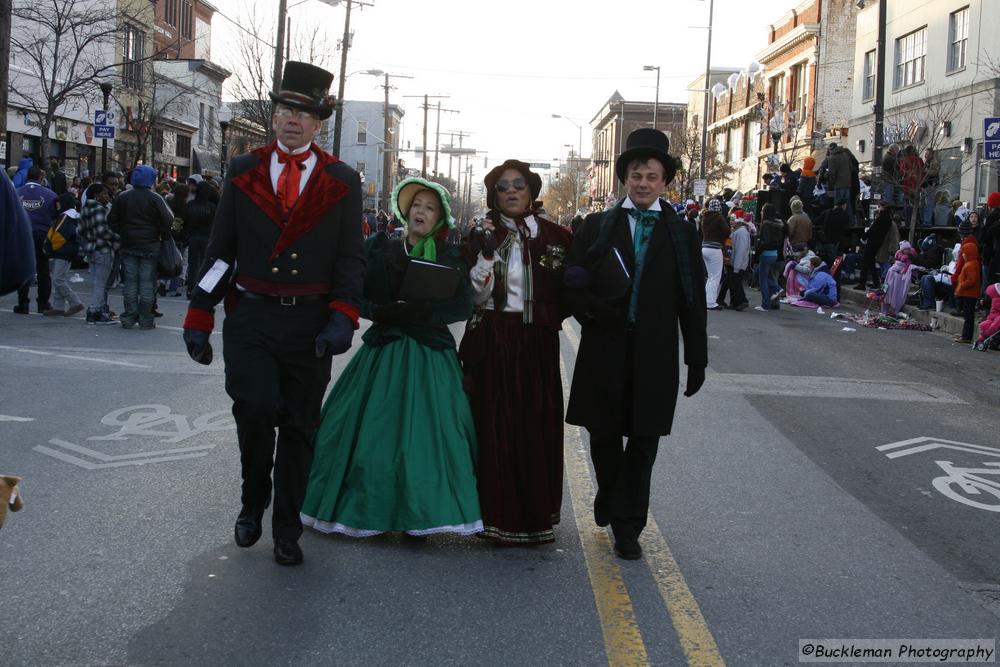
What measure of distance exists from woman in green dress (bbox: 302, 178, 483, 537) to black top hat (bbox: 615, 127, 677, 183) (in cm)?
90

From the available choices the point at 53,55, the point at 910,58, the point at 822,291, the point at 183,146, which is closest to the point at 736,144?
the point at 910,58

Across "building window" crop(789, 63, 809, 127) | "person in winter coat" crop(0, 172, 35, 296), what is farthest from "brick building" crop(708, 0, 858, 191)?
"person in winter coat" crop(0, 172, 35, 296)

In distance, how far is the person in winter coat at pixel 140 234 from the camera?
13297 millimetres

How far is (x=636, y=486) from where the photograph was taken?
17.2 feet

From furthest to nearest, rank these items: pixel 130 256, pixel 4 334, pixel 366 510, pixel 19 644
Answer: pixel 130 256 → pixel 4 334 → pixel 366 510 → pixel 19 644

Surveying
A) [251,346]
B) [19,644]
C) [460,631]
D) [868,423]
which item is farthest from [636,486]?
[868,423]

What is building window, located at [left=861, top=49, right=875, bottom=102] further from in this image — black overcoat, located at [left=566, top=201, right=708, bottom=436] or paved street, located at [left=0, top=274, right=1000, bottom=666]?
black overcoat, located at [left=566, top=201, right=708, bottom=436]

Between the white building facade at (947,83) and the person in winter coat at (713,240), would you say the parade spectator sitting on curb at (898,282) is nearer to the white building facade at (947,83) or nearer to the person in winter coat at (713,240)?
the person in winter coat at (713,240)

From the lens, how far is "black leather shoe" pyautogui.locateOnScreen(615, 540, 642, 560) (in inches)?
202

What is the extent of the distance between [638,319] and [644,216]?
1.62 ft

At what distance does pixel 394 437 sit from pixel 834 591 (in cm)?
205

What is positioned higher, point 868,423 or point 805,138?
point 805,138

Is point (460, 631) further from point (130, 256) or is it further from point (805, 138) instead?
point (805, 138)

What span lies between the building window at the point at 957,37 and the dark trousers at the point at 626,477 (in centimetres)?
2654
